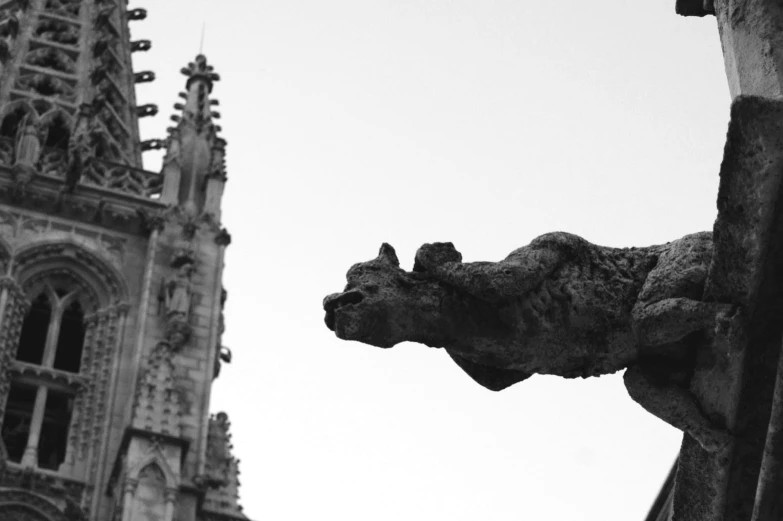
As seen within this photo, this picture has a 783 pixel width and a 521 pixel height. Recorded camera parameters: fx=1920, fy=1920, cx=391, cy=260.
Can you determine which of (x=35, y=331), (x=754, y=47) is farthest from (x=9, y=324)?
(x=754, y=47)

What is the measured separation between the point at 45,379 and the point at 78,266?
282 centimetres

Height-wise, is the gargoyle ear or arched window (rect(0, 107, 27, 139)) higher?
arched window (rect(0, 107, 27, 139))

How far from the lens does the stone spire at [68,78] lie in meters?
37.4

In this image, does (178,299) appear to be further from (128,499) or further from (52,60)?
(52,60)

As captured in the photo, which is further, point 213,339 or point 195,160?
point 195,160

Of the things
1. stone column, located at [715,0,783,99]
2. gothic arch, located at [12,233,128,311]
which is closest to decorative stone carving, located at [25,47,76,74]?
gothic arch, located at [12,233,128,311]

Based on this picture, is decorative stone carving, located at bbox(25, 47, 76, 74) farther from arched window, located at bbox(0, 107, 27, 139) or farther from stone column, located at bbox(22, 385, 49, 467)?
stone column, located at bbox(22, 385, 49, 467)

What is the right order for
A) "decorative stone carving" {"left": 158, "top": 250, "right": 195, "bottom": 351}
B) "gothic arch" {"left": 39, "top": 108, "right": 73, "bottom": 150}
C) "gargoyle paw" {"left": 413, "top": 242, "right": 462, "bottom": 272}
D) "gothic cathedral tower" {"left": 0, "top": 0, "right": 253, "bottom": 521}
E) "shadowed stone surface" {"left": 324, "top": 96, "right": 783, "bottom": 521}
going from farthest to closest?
1. "gothic arch" {"left": 39, "top": 108, "right": 73, "bottom": 150}
2. "decorative stone carving" {"left": 158, "top": 250, "right": 195, "bottom": 351}
3. "gothic cathedral tower" {"left": 0, "top": 0, "right": 253, "bottom": 521}
4. "gargoyle paw" {"left": 413, "top": 242, "right": 462, "bottom": 272}
5. "shadowed stone surface" {"left": 324, "top": 96, "right": 783, "bottom": 521}

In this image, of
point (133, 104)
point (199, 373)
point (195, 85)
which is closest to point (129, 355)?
point (199, 373)

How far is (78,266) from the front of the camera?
3366cm

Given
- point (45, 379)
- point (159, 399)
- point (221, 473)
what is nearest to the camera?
point (159, 399)

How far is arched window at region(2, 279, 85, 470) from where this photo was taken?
1215 inches

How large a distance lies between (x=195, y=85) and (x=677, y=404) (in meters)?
35.7

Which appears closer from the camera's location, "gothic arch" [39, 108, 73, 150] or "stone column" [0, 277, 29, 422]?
"stone column" [0, 277, 29, 422]
